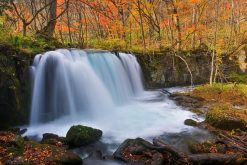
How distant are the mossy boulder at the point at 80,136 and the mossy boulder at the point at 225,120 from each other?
3755 millimetres

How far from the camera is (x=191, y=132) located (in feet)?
29.1

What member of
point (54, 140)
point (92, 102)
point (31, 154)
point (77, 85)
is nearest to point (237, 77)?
point (92, 102)

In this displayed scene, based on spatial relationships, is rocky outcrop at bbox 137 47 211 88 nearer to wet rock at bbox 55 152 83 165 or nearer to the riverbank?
the riverbank

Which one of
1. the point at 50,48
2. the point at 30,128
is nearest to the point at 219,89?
the point at 50,48

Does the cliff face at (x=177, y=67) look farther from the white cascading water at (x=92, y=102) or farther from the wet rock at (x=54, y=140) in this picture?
the wet rock at (x=54, y=140)

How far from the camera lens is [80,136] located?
7.78m

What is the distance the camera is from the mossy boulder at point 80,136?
7.76m

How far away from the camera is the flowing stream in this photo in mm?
Answer: 9430

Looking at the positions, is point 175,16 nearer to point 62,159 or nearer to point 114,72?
point 114,72

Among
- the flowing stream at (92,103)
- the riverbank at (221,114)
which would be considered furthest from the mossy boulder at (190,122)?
the flowing stream at (92,103)

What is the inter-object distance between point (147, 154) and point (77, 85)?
520 centimetres

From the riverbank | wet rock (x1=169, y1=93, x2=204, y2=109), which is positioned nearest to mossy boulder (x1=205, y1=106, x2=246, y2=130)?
the riverbank

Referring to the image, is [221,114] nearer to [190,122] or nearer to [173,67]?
[190,122]

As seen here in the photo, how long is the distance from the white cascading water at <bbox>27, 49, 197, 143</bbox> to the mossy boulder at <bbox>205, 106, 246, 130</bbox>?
948mm
